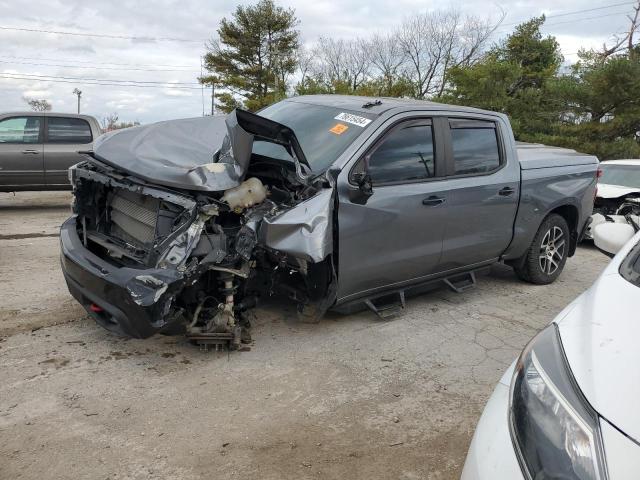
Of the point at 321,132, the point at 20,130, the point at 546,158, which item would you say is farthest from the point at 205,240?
the point at 20,130

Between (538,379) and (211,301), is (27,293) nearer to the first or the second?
(211,301)

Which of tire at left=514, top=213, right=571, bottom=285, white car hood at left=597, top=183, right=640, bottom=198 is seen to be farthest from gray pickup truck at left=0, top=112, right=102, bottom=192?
white car hood at left=597, top=183, right=640, bottom=198

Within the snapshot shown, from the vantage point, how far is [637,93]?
15.3 meters

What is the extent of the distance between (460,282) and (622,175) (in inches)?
224

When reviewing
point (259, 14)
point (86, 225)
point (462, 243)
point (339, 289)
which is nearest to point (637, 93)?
point (462, 243)

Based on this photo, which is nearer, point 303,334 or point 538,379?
point 538,379

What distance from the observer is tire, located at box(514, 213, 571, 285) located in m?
5.57

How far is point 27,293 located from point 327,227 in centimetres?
305

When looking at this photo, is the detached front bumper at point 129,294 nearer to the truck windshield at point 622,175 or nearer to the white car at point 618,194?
the white car at point 618,194

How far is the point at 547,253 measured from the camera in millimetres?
5758

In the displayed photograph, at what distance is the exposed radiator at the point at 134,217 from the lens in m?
3.67

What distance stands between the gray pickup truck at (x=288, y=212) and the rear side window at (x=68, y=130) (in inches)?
233

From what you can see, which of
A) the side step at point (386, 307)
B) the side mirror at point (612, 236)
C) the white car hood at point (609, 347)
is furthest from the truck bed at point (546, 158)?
the white car hood at point (609, 347)

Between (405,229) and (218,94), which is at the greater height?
(218,94)
